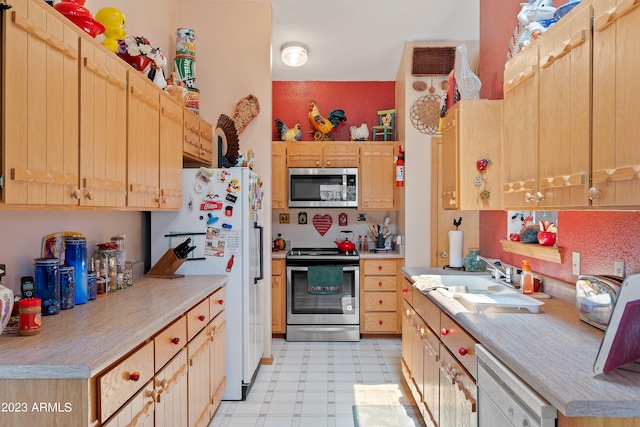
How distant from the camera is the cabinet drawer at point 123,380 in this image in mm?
1367

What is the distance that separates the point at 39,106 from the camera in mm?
1465

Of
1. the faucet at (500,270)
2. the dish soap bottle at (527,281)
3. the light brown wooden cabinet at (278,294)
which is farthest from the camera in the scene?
the light brown wooden cabinet at (278,294)

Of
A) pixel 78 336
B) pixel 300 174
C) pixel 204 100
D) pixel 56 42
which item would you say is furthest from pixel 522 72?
pixel 300 174

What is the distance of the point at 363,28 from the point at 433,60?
84 centimetres

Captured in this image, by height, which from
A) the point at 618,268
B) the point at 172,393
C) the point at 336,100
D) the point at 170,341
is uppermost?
the point at 336,100

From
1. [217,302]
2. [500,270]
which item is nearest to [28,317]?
[217,302]

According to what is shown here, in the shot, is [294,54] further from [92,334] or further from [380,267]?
[92,334]

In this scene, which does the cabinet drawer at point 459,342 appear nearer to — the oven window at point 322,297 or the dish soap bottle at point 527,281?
the dish soap bottle at point 527,281

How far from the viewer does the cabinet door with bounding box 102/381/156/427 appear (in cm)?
147

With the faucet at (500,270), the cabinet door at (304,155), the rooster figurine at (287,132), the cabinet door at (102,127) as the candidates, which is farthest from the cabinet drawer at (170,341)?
the rooster figurine at (287,132)

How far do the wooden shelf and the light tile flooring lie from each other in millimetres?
1261

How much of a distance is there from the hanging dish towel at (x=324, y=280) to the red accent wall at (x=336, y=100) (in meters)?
1.67

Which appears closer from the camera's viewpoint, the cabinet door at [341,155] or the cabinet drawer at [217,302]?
the cabinet drawer at [217,302]

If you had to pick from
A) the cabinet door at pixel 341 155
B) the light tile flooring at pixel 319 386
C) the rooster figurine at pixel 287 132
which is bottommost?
the light tile flooring at pixel 319 386
